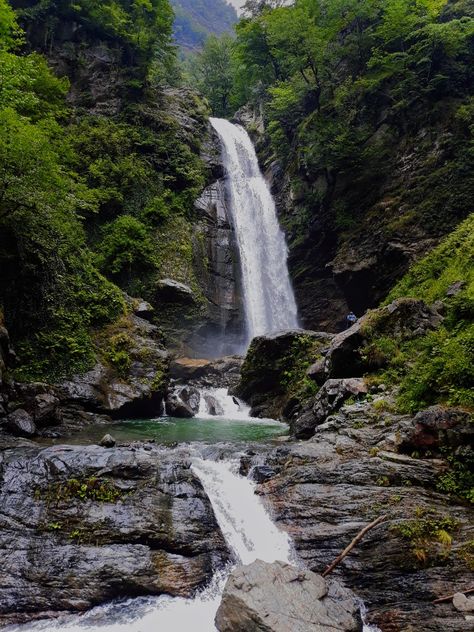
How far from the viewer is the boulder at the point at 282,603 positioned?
5062 mm

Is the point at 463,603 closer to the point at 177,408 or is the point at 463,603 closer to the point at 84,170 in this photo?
the point at 177,408

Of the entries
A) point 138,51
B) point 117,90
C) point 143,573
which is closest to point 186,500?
point 143,573

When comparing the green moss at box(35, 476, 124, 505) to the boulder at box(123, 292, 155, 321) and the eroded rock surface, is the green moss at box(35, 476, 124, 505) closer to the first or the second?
the eroded rock surface

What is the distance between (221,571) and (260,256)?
73.5 ft

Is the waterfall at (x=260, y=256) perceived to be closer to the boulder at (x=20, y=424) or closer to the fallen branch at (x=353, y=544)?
the boulder at (x=20, y=424)

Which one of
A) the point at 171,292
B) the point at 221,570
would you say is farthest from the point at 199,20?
the point at 221,570

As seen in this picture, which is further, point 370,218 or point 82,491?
point 370,218

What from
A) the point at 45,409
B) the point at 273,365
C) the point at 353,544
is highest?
the point at 273,365

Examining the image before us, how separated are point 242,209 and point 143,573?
83.9ft

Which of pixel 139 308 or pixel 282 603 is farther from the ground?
pixel 139 308

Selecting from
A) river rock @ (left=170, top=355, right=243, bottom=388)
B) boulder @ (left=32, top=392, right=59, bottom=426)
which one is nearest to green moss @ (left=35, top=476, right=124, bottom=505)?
boulder @ (left=32, top=392, right=59, bottom=426)

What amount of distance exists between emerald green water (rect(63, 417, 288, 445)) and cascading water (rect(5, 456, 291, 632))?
117 inches

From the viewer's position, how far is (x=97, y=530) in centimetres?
685

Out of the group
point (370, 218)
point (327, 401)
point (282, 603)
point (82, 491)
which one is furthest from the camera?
point (370, 218)
